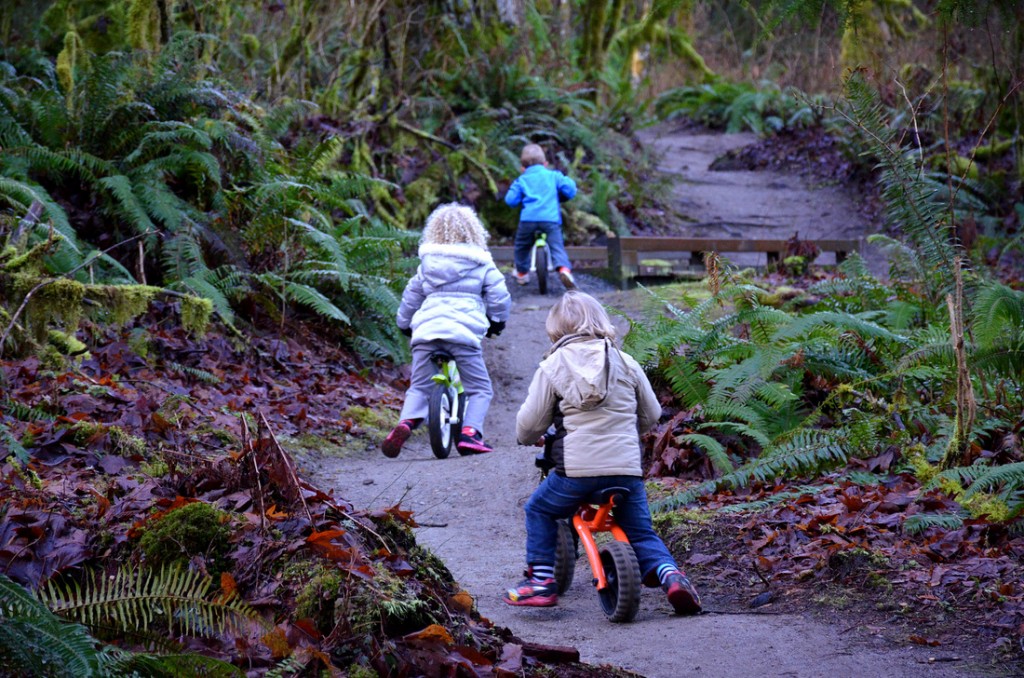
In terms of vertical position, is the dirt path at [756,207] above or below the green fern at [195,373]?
above

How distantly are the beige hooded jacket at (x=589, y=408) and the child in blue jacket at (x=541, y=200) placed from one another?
767cm

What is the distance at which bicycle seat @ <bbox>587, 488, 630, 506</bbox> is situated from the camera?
4324 millimetres

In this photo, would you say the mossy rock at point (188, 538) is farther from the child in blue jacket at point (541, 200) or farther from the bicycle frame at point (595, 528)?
the child in blue jacket at point (541, 200)

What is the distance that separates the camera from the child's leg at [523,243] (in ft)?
40.4

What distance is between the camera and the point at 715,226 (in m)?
17.1

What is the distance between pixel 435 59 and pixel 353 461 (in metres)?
10.8

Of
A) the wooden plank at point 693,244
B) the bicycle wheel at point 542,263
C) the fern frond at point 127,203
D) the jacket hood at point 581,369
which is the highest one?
the fern frond at point 127,203

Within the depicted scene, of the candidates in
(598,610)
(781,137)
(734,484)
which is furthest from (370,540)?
(781,137)

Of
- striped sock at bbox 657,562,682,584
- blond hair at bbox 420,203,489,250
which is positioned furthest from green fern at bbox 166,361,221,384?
striped sock at bbox 657,562,682,584

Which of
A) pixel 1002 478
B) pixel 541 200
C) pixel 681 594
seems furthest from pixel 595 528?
pixel 541 200

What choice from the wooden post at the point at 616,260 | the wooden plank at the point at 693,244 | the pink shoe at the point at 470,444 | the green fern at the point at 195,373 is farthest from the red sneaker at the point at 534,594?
the wooden post at the point at 616,260

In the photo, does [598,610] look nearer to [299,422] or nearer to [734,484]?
[734,484]

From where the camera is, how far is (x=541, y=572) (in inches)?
176

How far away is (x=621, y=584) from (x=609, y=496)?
0.42m
